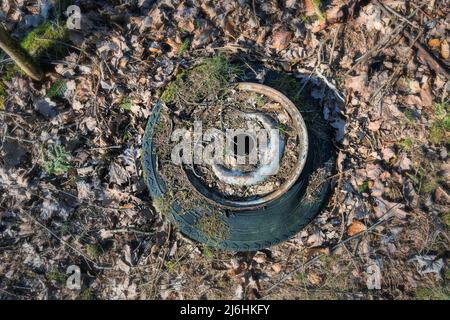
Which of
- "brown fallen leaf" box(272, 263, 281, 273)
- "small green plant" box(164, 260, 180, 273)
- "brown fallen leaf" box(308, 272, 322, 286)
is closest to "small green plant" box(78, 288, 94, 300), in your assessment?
"small green plant" box(164, 260, 180, 273)

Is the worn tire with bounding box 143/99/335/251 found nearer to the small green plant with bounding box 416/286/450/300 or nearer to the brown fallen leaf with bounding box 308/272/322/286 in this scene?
the brown fallen leaf with bounding box 308/272/322/286

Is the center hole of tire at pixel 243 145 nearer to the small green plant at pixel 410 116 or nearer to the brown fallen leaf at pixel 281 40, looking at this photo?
the brown fallen leaf at pixel 281 40

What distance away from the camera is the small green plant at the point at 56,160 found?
3.69 m

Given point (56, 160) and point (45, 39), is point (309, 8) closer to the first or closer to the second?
point (45, 39)

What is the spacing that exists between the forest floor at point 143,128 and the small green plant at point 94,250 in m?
0.02

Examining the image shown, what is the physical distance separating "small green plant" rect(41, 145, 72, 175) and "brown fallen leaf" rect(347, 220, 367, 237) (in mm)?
2485

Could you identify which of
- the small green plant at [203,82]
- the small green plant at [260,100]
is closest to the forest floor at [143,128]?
the small green plant at [203,82]

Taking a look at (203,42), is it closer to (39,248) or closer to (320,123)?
(320,123)

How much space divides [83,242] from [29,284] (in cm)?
56

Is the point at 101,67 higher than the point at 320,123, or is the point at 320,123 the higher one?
the point at 101,67

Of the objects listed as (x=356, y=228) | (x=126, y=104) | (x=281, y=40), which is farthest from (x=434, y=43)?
(x=126, y=104)

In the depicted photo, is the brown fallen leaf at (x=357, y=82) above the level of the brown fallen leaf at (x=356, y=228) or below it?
above
